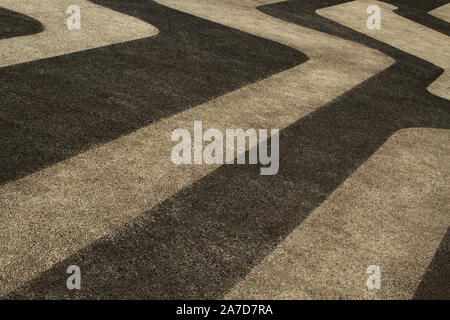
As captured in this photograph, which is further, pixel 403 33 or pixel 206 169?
pixel 403 33

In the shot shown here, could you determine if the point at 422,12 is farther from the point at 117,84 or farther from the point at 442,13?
the point at 117,84

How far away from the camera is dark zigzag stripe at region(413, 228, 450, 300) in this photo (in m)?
6.51

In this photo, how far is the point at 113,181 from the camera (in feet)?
25.4

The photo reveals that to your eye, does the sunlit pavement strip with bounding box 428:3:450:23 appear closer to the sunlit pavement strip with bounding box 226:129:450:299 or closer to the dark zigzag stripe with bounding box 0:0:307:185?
the dark zigzag stripe with bounding box 0:0:307:185

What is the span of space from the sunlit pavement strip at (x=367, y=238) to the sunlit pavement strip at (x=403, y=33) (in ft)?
22.5

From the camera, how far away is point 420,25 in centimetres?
2288

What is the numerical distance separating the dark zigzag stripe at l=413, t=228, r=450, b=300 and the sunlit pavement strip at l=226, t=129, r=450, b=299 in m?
0.09

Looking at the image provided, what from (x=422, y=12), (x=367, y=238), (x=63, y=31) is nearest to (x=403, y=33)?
(x=422, y=12)

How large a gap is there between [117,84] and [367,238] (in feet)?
21.6

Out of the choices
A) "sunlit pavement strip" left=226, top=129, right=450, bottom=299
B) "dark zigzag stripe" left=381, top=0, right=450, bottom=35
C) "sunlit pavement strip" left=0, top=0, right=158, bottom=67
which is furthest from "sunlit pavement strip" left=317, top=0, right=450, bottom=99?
"sunlit pavement strip" left=0, top=0, right=158, bottom=67

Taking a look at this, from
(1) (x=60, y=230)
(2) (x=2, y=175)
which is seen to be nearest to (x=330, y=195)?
(1) (x=60, y=230)

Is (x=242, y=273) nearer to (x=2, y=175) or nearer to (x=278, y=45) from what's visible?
(x=2, y=175)

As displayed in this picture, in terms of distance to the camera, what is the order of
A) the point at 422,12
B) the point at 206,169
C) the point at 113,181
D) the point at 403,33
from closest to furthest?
the point at 113,181, the point at 206,169, the point at 403,33, the point at 422,12
